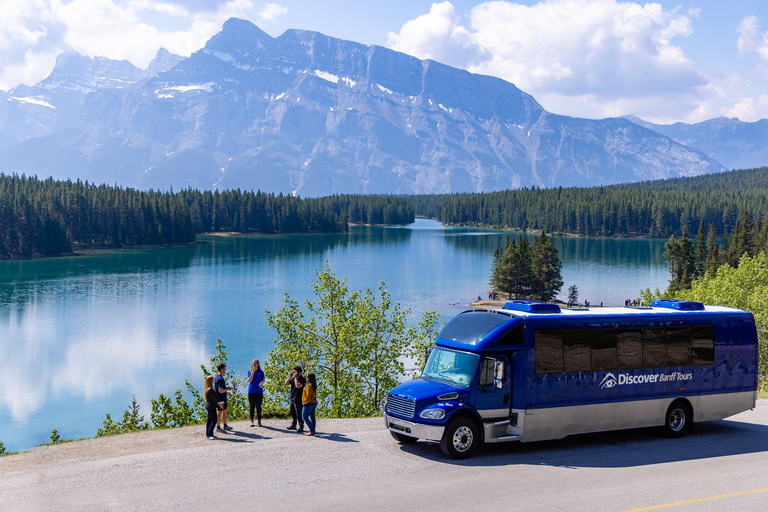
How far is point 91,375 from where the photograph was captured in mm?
55781

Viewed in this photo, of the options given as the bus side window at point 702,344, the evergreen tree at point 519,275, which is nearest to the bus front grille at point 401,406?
the bus side window at point 702,344

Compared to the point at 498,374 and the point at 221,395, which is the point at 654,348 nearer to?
the point at 498,374

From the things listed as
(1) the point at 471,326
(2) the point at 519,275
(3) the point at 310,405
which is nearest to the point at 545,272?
(2) the point at 519,275

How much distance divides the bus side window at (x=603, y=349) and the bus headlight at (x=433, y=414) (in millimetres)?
5424

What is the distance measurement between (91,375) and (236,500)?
45.5m

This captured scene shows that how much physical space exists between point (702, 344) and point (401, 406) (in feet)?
35.5

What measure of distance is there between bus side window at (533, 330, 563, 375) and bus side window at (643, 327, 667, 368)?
132 inches

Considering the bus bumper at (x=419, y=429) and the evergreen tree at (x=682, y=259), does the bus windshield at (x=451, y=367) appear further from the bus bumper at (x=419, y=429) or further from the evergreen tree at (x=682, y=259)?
the evergreen tree at (x=682, y=259)

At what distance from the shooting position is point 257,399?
2308 cm

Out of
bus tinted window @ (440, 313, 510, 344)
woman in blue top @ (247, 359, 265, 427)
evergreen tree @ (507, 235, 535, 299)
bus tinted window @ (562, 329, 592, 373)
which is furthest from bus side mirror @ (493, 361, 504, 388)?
evergreen tree @ (507, 235, 535, 299)

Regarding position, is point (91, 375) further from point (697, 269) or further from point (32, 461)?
point (697, 269)

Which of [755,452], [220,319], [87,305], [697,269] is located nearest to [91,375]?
[220,319]

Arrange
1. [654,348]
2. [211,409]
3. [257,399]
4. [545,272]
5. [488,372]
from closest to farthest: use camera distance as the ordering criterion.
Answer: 1. [488,372]
2. [211,409]
3. [654,348]
4. [257,399]
5. [545,272]

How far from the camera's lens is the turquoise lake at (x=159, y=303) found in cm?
5080
